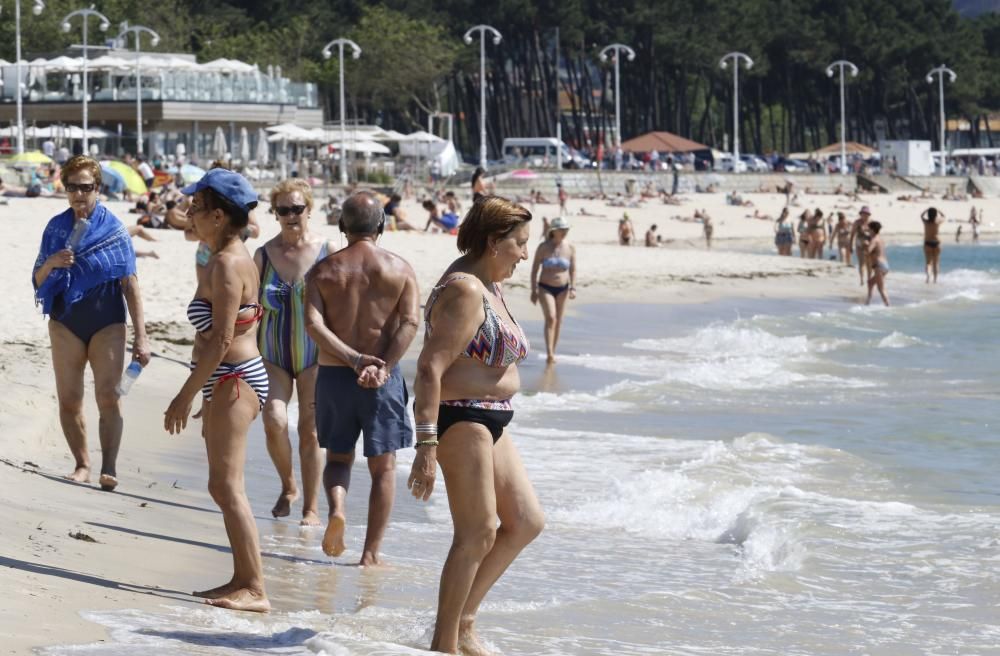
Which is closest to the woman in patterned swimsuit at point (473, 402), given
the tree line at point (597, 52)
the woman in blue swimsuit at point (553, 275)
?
the woman in blue swimsuit at point (553, 275)

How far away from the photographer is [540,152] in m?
78.6

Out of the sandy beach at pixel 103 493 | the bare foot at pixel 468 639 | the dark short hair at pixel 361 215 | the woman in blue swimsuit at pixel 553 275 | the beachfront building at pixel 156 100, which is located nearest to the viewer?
the bare foot at pixel 468 639

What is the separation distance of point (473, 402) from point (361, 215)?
168 cm

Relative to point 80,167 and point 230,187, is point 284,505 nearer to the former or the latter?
point 80,167

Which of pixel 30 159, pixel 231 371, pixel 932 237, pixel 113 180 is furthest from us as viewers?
pixel 30 159

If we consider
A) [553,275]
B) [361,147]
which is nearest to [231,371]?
[553,275]

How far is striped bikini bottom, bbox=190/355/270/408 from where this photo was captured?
17.0 ft

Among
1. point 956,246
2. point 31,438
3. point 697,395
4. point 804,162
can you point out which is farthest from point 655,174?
point 31,438

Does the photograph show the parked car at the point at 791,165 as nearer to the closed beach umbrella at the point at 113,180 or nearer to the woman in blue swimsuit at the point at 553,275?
the closed beach umbrella at the point at 113,180

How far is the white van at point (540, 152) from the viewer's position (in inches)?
2687

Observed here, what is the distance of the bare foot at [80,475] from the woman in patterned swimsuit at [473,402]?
3096 mm

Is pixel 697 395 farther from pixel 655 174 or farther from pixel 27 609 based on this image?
pixel 655 174

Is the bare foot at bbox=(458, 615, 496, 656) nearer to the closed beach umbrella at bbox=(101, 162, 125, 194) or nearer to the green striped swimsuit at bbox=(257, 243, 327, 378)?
the green striped swimsuit at bbox=(257, 243, 327, 378)

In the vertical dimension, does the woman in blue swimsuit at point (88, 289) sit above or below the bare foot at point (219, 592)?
above
